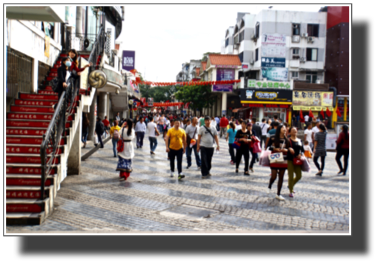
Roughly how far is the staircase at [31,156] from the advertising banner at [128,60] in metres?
28.7

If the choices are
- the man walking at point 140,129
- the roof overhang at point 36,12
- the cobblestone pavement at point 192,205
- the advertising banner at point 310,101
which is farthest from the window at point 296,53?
the roof overhang at point 36,12

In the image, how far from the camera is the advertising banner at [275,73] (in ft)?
131

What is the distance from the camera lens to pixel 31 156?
24.9ft

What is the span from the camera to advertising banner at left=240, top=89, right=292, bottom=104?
3769 centimetres

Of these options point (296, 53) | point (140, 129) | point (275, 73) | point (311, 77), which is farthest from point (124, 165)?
point (311, 77)

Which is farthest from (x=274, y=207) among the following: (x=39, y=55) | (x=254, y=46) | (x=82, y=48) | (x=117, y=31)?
(x=254, y=46)

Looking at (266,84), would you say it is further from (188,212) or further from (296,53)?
(188,212)

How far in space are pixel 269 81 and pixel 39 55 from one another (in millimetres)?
29700

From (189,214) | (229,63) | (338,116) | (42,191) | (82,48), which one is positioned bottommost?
(189,214)

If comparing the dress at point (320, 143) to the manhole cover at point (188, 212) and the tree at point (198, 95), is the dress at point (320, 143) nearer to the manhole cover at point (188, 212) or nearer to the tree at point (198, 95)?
the manhole cover at point (188, 212)

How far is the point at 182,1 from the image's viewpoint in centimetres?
448

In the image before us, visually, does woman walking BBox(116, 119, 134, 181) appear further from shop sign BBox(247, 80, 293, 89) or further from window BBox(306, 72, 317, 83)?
window BBox(306, 72, 317, 83)
